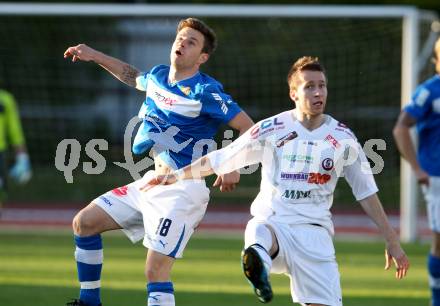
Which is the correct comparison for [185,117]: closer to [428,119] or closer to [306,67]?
[306,67]

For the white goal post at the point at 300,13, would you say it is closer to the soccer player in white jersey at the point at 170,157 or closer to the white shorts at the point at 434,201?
the white shorts at the point at 434,201

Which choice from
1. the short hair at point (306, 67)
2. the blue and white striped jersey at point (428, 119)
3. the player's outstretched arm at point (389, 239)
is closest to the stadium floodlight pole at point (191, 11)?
the blue and white striped jersey at point (428, 119)

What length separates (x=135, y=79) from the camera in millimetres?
7523

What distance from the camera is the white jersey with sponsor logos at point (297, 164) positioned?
633 centimetres

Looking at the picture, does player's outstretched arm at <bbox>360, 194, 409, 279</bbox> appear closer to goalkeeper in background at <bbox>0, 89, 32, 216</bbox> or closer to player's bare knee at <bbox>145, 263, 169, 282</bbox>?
player's bare knee at <bbox>145, 263, 169, 282</bbox>

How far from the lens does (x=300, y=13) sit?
46.7 ft

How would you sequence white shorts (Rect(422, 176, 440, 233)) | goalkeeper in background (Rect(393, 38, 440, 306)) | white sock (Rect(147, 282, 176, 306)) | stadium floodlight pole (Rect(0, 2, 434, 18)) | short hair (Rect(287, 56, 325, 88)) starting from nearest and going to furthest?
1. short hair (Rect(287, 56, 325, 88))
2. white sock (Rect(147, 282, 176, 306))
3. goalkeeper in background (Rect(393, 38, 440, 306))
4. white shorts (Rect(422, 176, 440, 233))
5. stadium floodlight pole (Rect(0, 2, 434, 18))

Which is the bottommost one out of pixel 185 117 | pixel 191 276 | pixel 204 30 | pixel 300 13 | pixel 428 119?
pixel 191 276

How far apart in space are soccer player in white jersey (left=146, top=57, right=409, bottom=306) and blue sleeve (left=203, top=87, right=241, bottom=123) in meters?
0.48

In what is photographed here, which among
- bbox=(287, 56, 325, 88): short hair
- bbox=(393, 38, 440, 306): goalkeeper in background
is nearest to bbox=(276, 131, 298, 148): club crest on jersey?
bbox=(287, 56, 325, 88): short hair

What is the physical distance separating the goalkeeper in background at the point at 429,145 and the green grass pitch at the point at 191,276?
112 cm

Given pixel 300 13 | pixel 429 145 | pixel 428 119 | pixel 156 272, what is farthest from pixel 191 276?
pixel 300 13

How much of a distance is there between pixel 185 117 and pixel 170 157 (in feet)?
0.92

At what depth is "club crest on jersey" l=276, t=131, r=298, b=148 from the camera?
636 cm
